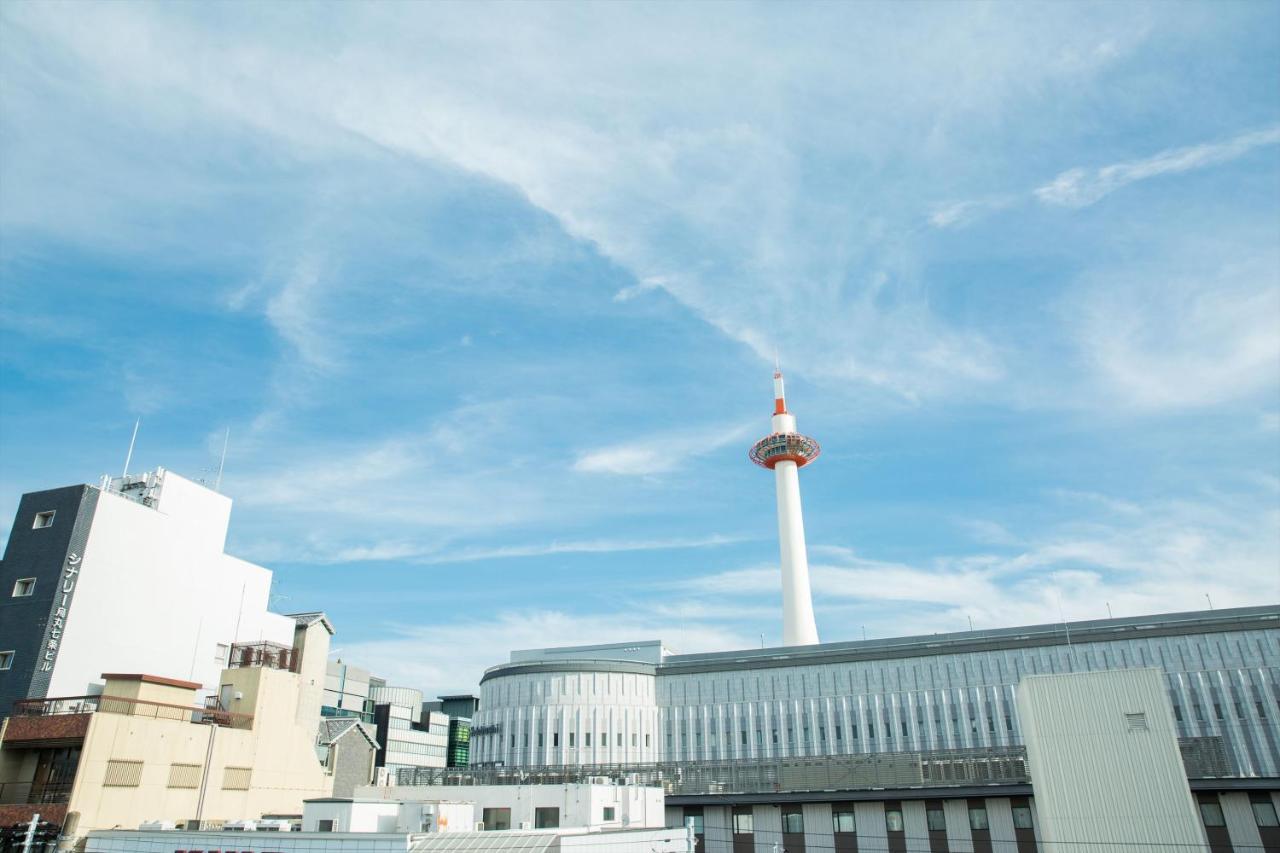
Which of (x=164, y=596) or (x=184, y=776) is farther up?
(x=164, y=596)

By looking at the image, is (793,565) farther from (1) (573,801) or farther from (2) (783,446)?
(1) (573,801)

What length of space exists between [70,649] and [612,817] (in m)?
38.1

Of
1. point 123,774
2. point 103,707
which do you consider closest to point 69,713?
point 103,707

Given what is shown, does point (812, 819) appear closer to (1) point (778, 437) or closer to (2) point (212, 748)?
(2) point (212, 748)

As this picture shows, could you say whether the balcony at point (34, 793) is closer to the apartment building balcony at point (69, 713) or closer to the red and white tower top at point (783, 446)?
the apartment building balcony at point (69, 713)

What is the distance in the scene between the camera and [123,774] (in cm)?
4600

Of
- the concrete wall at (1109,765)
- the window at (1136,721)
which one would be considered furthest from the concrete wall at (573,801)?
the window at (1136,721)

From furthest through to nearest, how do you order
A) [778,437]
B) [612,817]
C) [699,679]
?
[778,437], [699,679], [612,817]

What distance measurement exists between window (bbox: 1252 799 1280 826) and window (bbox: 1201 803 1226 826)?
1.77m

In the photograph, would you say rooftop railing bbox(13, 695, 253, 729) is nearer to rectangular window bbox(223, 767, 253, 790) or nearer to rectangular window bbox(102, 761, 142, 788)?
rectangular window bbox(102, 761, 142, 788)

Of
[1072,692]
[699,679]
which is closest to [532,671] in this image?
[699,679]

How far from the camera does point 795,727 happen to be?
107750 mm

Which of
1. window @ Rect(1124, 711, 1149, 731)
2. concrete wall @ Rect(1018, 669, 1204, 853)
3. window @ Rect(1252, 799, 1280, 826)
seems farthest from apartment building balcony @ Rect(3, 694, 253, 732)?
window @ Rect(1252, 799, 1280, 826)

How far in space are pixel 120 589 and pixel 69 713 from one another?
14087 mm
